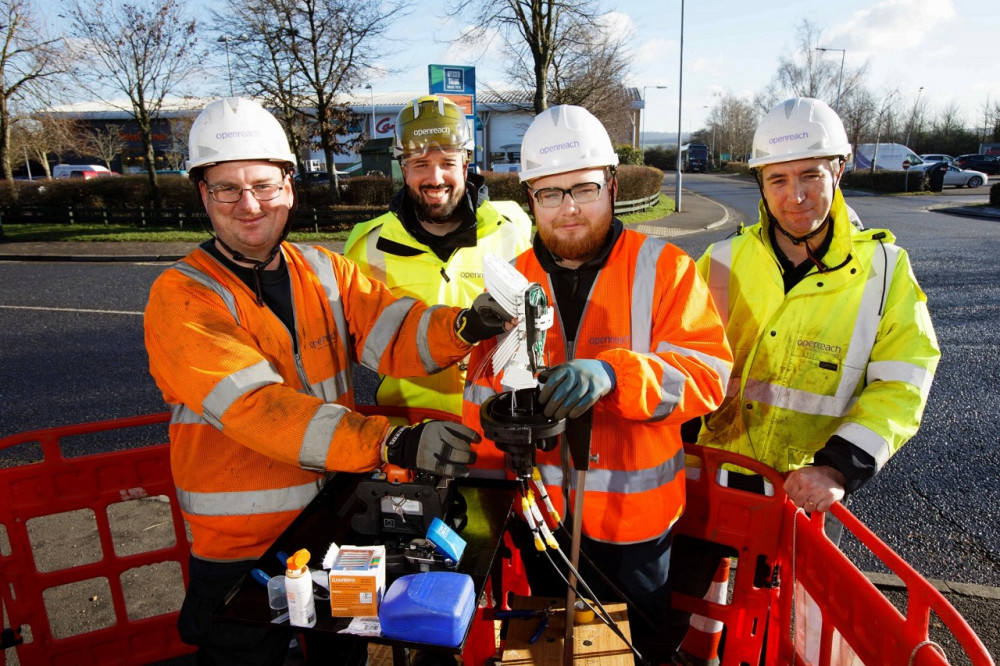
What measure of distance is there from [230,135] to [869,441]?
2.63m

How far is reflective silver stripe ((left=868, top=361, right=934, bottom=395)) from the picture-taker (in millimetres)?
2396

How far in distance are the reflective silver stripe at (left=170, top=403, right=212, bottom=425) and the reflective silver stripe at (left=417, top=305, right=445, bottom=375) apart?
2.84 feet

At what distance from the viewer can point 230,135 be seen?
7.95 feet

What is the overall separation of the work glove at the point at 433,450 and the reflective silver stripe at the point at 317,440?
0.20 metres

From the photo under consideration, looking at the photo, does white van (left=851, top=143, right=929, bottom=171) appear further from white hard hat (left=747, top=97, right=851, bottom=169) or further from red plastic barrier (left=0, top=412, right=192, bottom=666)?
red plastic barrier (left=0, top=412, right=192, bottom=666)

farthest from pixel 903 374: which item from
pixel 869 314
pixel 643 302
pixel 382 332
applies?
pixel 382 332

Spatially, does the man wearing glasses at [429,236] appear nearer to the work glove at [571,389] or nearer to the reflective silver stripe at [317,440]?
the reflective silver stripe at [317,440]

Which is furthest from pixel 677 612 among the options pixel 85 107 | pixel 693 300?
pixel 85 107

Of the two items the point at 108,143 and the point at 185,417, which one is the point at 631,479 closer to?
the point at 185,417

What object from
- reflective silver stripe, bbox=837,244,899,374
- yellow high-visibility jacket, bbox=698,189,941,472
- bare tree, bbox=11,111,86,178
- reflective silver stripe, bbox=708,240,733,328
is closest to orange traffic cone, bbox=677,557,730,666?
yellow high-visibility jacket, bbox=698,189,941,472

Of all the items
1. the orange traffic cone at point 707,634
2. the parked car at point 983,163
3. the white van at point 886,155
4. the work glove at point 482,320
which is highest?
the white van at point 886,155

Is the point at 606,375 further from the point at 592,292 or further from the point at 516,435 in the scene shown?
the point at 592,292

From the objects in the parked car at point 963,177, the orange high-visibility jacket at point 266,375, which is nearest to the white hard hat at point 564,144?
the orange high-visibility jacket at point 266,375

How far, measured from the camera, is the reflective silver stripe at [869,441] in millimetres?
2275
